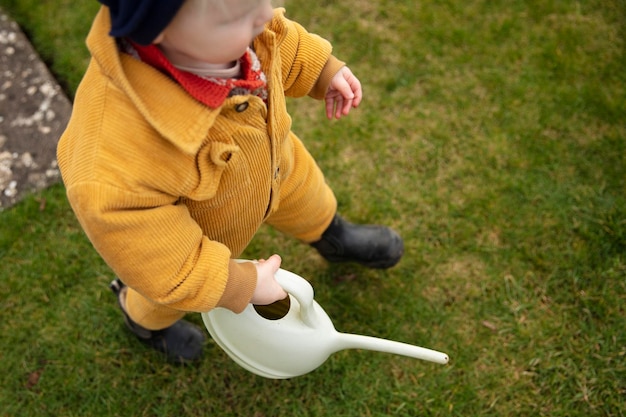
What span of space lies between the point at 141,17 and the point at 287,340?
2.24 ft

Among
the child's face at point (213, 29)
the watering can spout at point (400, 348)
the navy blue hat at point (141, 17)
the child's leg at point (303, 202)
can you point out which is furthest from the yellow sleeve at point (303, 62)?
the watering can spout at point (400, 348)

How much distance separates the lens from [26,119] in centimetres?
195

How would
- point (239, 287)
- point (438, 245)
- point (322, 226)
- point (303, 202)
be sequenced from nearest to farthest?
point (239, 287) → point (303, 202) → point (322, 226) → point (438, 245)

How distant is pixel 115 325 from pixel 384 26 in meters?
1.40

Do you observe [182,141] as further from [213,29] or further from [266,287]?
[266,287]

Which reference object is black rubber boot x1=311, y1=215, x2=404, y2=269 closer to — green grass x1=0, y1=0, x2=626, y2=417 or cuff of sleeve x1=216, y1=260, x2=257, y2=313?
green grass x1=0, y1=0, x2=626, y2=417

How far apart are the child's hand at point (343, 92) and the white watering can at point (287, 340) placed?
1.42 feet

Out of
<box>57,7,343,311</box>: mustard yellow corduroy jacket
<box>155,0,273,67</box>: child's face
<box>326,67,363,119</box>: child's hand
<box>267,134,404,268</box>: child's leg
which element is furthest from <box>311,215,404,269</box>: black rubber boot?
<box>155,0,273,67</box>: child's face

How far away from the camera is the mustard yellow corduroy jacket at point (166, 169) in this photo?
0.82 metres

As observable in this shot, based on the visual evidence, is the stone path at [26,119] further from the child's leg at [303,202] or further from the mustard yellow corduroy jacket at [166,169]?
the mustard yellow corduroy jacket at [166,169]

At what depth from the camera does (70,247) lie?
1.75 metres

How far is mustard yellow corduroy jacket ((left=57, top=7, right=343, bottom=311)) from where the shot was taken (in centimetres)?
82

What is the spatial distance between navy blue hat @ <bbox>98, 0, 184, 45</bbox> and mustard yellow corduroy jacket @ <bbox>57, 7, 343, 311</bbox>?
54 millimetres

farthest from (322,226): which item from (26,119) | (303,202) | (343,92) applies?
(26,119)
